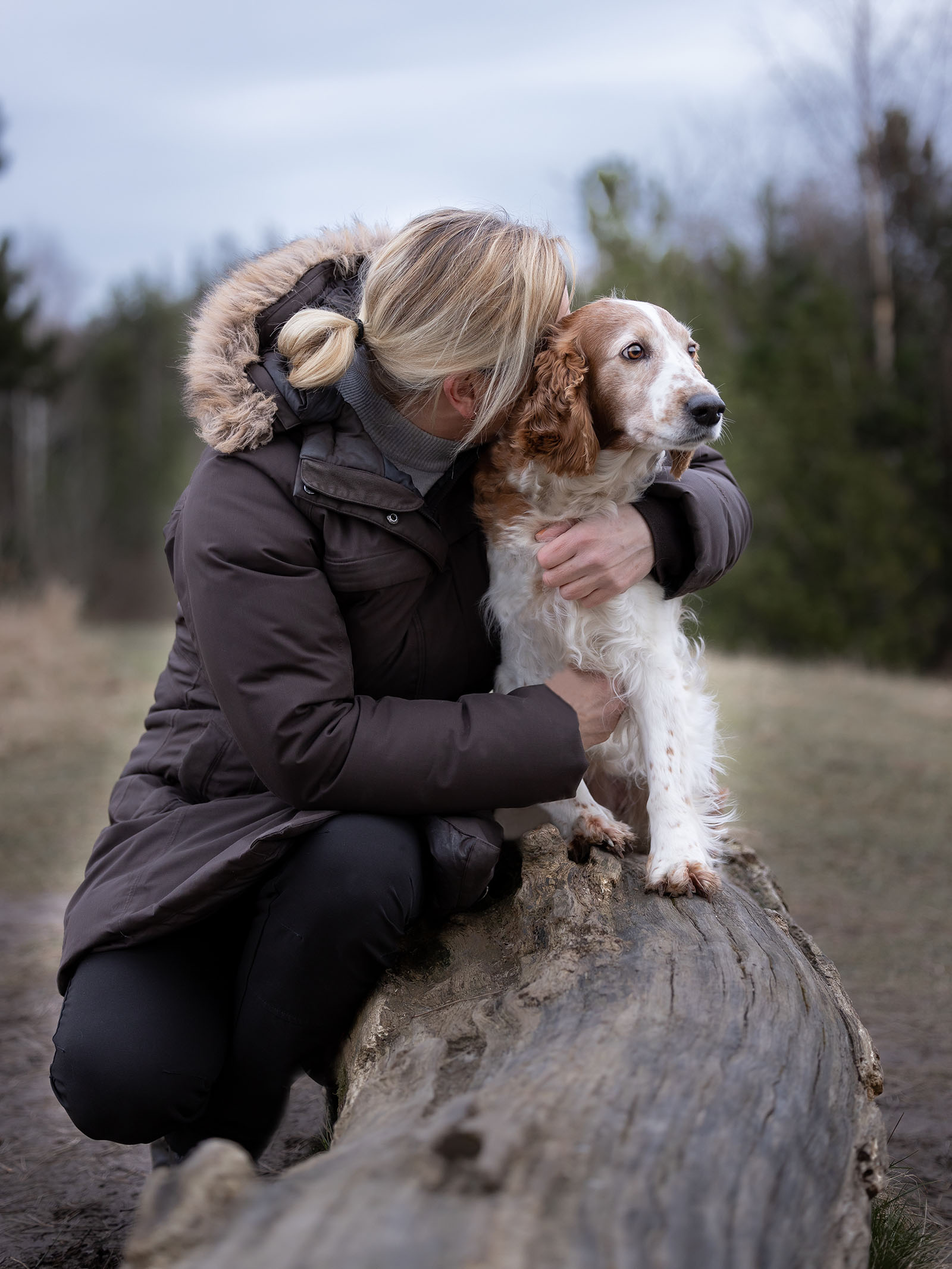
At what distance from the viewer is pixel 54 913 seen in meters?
4.53

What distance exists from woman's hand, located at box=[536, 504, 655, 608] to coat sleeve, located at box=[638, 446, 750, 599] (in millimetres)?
42

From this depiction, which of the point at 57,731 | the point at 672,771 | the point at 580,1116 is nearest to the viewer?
the point at 580,1116

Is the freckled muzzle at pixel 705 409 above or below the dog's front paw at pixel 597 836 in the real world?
above

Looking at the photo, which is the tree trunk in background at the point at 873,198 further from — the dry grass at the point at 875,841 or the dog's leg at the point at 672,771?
the dog's leg at the point at 672,771

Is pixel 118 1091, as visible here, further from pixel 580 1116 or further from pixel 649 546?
pixel 649 546

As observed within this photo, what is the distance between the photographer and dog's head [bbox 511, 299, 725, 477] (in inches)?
90.9

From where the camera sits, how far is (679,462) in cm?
258

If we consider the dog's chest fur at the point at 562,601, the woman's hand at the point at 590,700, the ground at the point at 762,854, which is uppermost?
the dog's chest fur at the point at 562,601

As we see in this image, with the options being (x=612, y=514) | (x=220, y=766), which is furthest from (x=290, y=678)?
(x=612, y=514)

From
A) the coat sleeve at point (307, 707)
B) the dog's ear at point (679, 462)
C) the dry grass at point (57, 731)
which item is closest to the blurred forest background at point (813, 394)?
the dry grass at point (57, 731)

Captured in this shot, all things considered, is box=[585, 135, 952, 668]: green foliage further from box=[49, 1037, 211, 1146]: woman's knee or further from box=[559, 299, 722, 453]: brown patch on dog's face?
box=[49, 1037, 211, 1146]: woman's knee

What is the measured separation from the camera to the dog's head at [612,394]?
231cm

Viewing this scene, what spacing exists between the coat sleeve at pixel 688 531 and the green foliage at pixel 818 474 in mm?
8980

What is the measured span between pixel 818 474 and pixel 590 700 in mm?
11284
